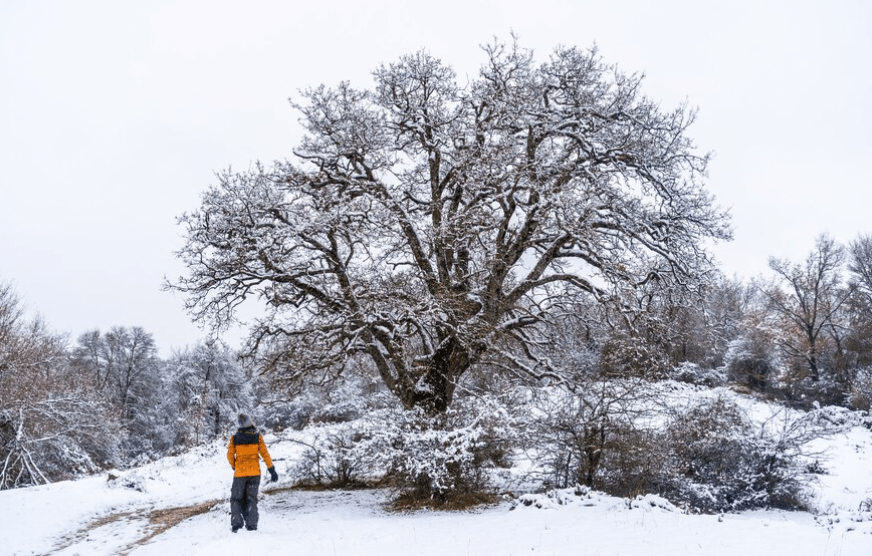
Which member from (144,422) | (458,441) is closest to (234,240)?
(458,441)

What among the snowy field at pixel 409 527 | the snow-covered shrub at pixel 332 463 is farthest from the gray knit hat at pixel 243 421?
the snow-covered shrub at pixel 332 463

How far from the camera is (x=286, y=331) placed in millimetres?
10680

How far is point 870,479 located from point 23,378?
2636 centimetres

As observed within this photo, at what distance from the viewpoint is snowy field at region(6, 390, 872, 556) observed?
636 cm

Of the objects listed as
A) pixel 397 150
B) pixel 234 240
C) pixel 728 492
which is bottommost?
pixel 728 492

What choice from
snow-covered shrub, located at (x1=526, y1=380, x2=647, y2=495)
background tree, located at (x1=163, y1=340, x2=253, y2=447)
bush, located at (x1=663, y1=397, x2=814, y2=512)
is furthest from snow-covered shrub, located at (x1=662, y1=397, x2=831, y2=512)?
background tree, located at (x1=163, y1=340, x2=253, y2=447)

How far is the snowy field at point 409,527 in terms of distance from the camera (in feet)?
20.9

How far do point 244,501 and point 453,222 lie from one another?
18.9 feet

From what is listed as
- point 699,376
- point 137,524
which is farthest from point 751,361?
point 137,524

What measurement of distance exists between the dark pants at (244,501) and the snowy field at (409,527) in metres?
0.18

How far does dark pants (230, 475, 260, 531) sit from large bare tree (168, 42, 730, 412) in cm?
297

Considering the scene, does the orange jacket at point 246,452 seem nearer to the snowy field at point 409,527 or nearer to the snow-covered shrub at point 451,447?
the snowy field at point 409,527

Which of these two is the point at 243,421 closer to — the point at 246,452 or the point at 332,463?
the point at 246,452

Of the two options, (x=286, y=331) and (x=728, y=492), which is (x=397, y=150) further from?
(x=728, y=492)
